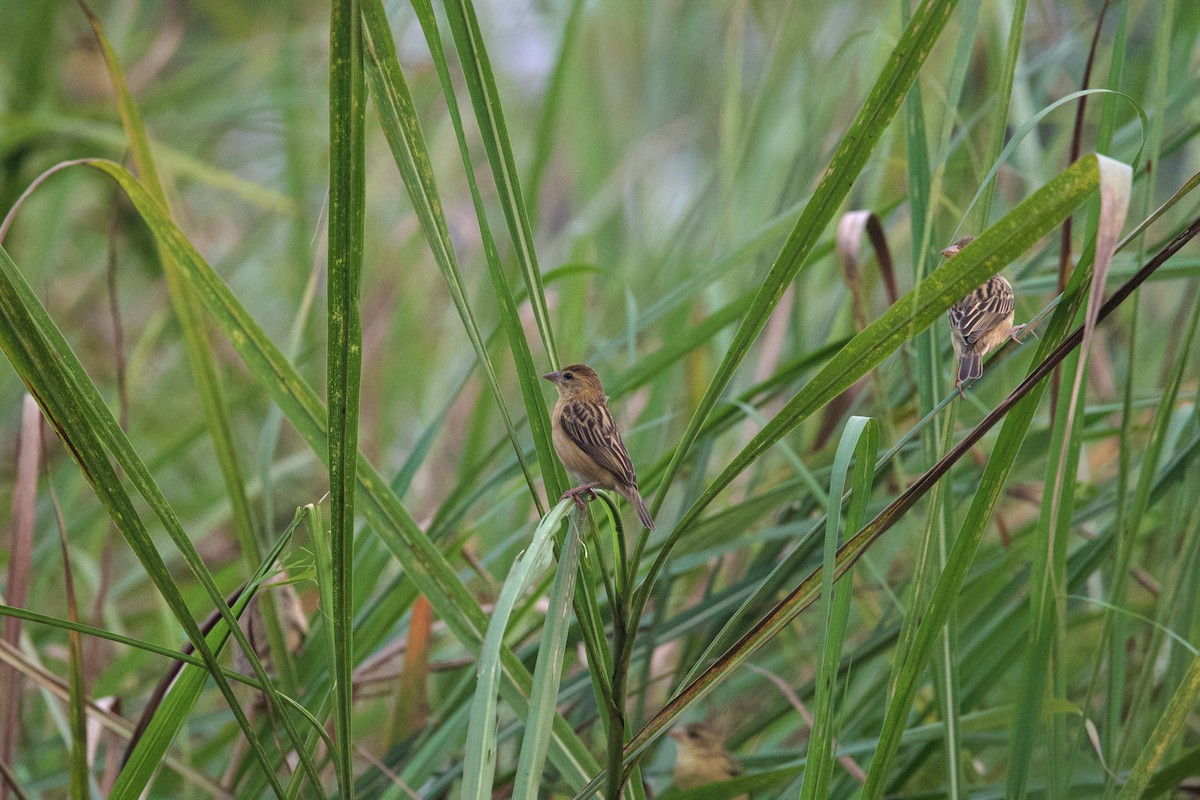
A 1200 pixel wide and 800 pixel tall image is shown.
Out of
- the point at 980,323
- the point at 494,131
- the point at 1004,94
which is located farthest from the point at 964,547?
the point at 980,323

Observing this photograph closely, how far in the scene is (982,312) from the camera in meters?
1.97

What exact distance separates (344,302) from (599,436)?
4.53ft

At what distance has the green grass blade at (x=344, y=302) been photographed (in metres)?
0.96

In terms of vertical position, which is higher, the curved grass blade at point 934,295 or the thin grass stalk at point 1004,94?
the thin grass stalk at point 1004,94

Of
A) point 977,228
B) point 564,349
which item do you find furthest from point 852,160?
point 564,349

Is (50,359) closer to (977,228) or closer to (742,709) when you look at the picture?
(977,228)

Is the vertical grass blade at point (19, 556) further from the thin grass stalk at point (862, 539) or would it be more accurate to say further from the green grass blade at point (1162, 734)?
the green grass blade at point (1162, 734)

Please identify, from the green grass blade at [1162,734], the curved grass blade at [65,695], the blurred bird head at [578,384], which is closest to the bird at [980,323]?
the green grass blade at [1162,734]

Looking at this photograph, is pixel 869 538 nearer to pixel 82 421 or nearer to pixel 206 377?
pixel 82 421

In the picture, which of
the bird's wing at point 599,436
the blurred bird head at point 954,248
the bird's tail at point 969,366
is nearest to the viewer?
the blurred bird head at point 954,248

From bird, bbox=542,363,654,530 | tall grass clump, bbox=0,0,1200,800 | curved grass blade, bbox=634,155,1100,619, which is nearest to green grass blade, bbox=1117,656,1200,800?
tall grass clump, bbox=0,0,1200,800

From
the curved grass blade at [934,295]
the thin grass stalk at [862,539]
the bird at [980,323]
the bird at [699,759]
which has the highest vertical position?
the curved grass blade at [934,295]

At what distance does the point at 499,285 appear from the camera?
125 cm

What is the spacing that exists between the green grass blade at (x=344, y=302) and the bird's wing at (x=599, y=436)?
106 cm
